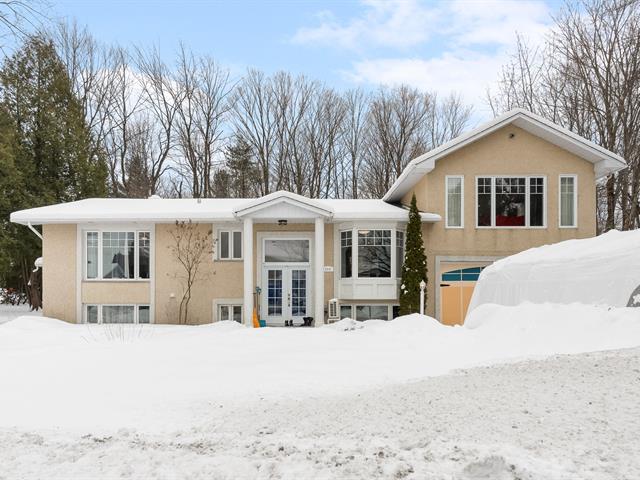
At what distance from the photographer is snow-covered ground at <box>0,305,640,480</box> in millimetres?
3355

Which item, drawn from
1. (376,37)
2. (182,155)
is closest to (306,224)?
A: (376,37)

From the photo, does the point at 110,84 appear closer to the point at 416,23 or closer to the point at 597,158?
the point at 416,23

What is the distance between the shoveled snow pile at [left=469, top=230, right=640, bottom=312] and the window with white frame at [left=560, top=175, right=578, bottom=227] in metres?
5.07

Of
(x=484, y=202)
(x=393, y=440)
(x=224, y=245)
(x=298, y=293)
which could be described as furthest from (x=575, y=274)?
(x=224, y=245)

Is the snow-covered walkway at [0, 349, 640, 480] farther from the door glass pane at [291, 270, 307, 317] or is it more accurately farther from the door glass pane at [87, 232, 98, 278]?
the door glass pane at [87, 232, 98, 278]

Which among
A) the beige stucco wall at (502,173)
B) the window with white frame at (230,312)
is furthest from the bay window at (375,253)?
the window with white frame at (230,312)

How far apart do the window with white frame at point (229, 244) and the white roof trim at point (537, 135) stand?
557cm

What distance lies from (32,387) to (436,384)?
466 centimetres

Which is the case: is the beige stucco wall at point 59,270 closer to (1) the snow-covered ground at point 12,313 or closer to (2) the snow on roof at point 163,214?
(2) the snow on roof at point 163,214

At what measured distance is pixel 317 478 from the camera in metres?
3.17

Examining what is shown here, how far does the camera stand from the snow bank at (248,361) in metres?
5.23

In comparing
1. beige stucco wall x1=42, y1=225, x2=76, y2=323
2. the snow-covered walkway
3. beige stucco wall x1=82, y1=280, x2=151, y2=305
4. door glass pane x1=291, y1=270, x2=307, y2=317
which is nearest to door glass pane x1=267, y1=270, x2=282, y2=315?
door glass pane x1=291, y1=270, x2=307, y2=317

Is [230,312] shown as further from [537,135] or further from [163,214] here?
[537,135]

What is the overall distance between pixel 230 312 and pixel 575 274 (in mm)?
10168
